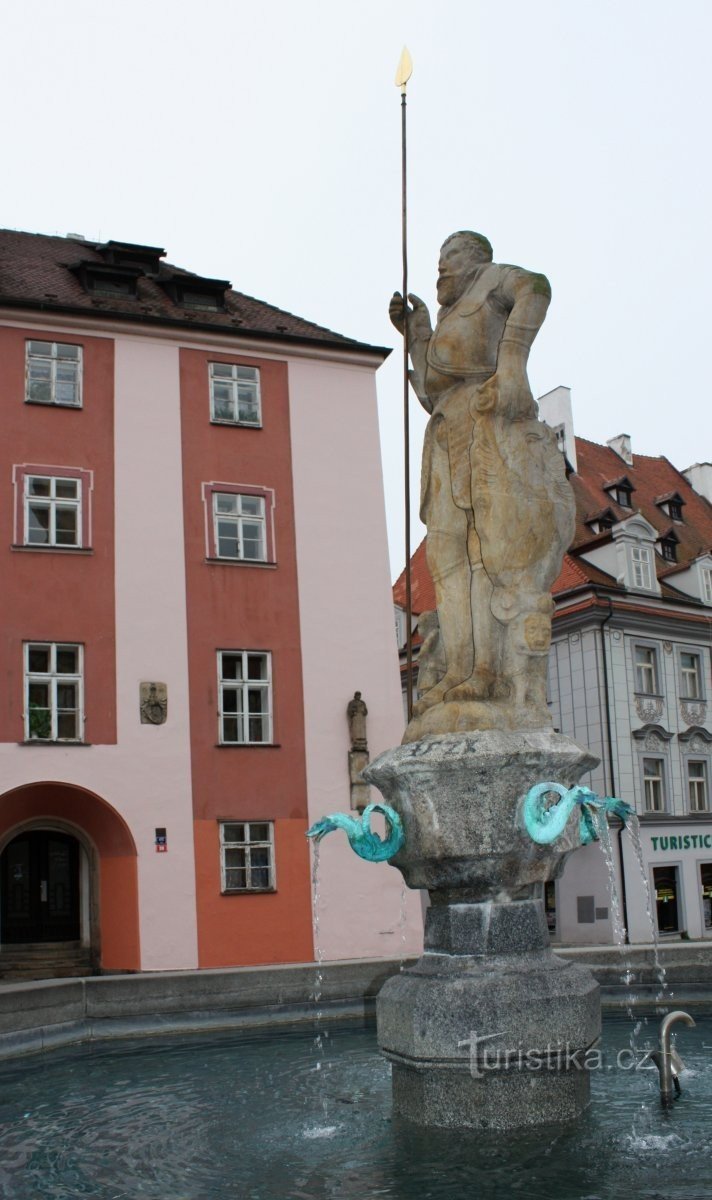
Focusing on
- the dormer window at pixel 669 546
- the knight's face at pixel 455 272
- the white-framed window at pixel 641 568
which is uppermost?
the dormer window at pixel 669 546

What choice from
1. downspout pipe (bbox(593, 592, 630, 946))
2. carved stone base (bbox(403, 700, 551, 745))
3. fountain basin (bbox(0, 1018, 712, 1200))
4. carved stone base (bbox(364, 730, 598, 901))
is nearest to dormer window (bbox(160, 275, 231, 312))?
downspout pipe (bbox(593, 592, 630, 946))

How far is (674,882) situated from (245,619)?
1568 cm

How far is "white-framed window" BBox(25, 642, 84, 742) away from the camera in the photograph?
21.8 meters

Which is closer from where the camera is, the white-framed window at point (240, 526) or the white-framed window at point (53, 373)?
the white-framed window at point (53, 373)

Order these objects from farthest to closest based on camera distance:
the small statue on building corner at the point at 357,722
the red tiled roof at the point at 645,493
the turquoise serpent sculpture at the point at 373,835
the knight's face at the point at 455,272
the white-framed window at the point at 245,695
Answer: the red tiled roof at the point at 645,493, the small statue on building corner at the point at 357,722, the white-framed window at the point at 245,695, the knight's face at the point at 455,272, the turquoise serpent sculpture at the point at 373,835

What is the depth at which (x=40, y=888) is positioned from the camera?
78.5 ft

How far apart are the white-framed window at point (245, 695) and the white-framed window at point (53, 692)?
2.58m

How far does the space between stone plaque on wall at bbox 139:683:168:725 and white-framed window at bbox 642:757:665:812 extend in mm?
15686

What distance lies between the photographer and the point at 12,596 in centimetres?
2200

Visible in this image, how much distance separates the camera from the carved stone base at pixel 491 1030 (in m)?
6.32

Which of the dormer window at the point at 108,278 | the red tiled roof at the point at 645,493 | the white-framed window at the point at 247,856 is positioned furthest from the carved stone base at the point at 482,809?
the red tiled roof at the point at 645,493

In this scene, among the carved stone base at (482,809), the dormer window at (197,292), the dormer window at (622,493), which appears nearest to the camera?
the carved stone base at (482,809)

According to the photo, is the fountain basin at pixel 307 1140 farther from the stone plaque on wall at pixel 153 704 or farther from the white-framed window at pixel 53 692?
the stone plaque on wall at pixel 153 704

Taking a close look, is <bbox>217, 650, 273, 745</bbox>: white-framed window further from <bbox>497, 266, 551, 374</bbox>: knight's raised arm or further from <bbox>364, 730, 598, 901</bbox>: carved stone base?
<bbox>364, 730, 598, 901</bbox>: carved stone base
